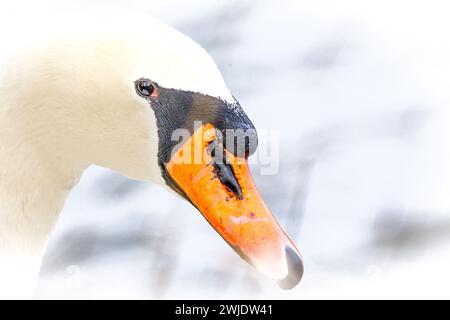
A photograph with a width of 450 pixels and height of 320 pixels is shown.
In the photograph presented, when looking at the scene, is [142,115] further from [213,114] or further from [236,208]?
[236,208]

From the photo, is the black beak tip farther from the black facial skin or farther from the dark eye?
the dark eye

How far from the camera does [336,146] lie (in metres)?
4.82

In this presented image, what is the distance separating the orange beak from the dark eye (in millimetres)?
111

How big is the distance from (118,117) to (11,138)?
20cm

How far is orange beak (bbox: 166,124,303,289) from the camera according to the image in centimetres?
150

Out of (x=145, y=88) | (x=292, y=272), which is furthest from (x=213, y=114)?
(x=292, y=272)

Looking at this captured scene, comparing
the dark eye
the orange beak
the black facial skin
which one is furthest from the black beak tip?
the dark eye

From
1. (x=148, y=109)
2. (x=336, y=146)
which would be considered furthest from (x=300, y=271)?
(x=336, y=146)

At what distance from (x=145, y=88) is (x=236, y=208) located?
259mm

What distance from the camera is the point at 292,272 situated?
1.49 metres

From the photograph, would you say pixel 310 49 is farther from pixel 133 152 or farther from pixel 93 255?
pixel 133 152

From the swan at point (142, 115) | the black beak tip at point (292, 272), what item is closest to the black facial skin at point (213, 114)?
the swan at point (142, 115)

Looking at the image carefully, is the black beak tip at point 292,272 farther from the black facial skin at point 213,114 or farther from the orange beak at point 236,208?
the black facial skin at point 213,114

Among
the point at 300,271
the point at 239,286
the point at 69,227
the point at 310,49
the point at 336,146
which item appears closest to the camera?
the point at 300,271
